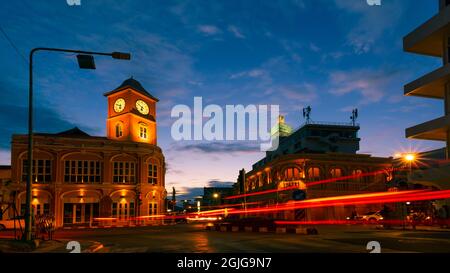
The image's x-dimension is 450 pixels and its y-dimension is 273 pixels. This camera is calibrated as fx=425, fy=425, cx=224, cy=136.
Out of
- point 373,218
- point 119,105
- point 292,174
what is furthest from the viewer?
point 119,105

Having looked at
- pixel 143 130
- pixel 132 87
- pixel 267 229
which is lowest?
pixel 267 229

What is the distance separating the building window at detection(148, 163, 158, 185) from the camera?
188 feet

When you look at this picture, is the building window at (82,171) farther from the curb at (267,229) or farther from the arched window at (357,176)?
the arched window at (357,176)

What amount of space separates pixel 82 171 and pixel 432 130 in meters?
40.1

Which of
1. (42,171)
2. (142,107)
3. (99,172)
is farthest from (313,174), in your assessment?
(42,171)

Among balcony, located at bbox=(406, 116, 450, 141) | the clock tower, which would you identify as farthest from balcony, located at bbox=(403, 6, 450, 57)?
the clock tower

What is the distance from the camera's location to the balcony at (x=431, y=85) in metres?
25.4

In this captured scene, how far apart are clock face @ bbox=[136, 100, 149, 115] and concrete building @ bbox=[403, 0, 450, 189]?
129 ft

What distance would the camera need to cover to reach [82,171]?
5225 cm

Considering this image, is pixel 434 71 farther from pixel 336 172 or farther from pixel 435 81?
pixel 336 172

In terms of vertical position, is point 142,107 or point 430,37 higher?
point 142,107
